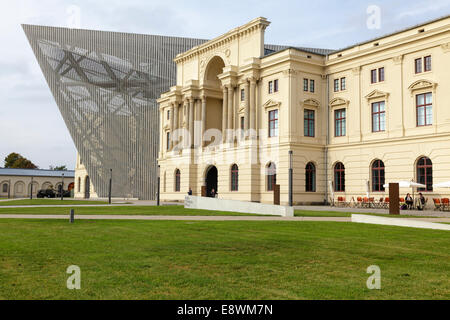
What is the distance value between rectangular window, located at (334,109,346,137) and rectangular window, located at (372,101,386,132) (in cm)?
374

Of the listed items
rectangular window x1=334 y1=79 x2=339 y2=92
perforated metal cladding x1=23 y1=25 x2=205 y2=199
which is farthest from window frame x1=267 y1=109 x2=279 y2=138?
perforated metal cladding x1=23 y1=25 x2=205 y2=199

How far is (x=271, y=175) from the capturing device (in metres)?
51.0

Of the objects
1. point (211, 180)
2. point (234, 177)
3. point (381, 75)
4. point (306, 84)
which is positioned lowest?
point (211, 180)

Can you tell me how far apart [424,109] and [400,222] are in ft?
76.5

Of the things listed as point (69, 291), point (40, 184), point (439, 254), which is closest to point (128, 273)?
point (69, 291)

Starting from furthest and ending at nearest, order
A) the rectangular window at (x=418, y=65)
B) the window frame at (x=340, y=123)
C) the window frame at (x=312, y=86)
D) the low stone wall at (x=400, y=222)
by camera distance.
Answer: the window frame at (x=312, y=86) < the window frame at (x=340, y=123) < the rectangular window at (x=418, y=65) < the low stone wall at (x=400, y=222)

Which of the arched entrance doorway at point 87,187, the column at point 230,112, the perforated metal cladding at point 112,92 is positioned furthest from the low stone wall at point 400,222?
the arched entrance doorway at point 87,187

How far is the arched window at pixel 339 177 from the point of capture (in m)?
48.6

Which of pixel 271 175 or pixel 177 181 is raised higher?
pixel 271 175

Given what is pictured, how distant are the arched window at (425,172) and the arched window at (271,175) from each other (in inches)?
583

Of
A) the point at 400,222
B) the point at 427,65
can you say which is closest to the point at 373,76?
the point at 427,65

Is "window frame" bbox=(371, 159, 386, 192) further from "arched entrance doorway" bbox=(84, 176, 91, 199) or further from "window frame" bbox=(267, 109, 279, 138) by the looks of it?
"arched entrance doorway" bbox=(84, 176, 91, 199)

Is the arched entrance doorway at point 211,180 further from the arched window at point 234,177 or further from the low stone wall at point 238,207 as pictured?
the low stone wall at point 238,207

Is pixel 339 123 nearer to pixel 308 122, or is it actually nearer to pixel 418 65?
pixel 308 122
